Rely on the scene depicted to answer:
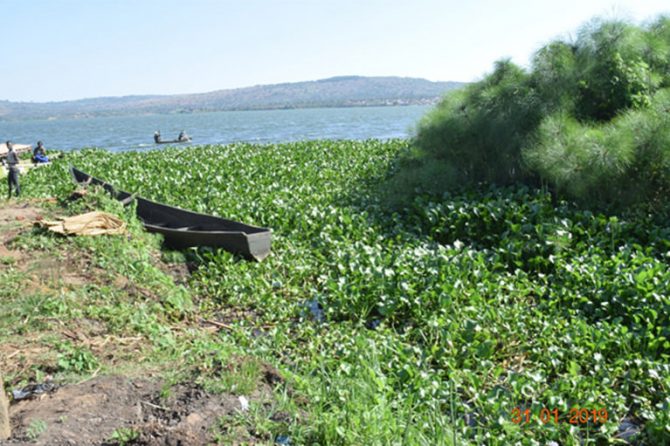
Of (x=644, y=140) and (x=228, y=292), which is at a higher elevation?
(x=644, y=140)

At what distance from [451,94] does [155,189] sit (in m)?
7.48

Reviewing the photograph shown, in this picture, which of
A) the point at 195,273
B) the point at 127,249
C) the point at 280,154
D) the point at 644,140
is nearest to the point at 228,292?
the point at 195,273

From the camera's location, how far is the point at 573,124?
35.2 feet

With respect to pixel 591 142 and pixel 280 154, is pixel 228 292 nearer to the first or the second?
pixel 591 142

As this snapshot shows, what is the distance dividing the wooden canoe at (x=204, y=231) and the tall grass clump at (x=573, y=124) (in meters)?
4.06

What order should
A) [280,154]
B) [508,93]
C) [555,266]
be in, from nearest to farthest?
[555,266]
[508,93]
[280,154]

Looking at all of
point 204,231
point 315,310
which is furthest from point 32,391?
point 204,231

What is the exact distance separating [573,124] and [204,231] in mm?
6774

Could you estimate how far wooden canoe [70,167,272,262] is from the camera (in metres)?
9.40

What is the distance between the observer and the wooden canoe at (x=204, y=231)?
940 centimetres

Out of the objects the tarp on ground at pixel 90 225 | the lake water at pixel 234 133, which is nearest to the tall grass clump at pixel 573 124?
the lake water at pixel 234 133

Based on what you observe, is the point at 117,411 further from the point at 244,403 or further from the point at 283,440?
the point at 283,440

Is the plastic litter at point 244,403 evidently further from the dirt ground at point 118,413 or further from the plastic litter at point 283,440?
the plastic litter at point 283,440

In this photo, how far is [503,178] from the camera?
40.3 ft
